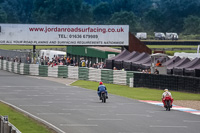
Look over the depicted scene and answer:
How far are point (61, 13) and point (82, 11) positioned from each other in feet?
24.7

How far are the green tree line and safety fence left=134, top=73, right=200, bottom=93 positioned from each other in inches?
4332

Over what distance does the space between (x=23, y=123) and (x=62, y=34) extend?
3699cm

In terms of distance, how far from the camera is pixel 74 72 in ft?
169

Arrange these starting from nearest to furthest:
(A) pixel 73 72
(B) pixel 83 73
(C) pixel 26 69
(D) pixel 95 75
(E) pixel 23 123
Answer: (E) pixel 23 123 → (D) pixel 95 75 → (B) pixel 83 73 → (A) pixel 73 72 → (C) pixel 26 69

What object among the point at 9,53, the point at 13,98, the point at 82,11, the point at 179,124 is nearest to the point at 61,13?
the point at 82,11

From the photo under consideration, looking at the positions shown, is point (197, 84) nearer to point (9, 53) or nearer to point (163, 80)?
point (163, 80)

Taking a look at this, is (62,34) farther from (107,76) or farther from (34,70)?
(107,76)

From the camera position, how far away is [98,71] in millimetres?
48156

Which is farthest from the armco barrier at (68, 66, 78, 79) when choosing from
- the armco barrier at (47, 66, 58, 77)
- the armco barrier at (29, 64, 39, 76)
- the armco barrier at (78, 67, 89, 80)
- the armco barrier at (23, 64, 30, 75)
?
the armco barrier at (23, 64, 30, 75)

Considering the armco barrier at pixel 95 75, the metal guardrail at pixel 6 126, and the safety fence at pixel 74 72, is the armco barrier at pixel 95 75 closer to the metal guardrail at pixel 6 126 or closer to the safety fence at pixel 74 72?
the safety fence at pixel 74 72

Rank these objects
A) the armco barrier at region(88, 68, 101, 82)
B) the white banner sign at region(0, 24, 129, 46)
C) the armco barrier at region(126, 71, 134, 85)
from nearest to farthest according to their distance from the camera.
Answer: the armco barrier at region(126, 71, 134, 85) → the armco barrier at region(88, 68, 101, 82) → the white banner sign at region(0, 24, 129, 46)

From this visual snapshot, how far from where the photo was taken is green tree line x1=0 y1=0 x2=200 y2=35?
160913 mm

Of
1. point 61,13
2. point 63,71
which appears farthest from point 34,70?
point 61,13

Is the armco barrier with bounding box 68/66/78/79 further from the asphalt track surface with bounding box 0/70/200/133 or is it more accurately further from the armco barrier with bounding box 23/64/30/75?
the asphalt track surface with bounding box 0/70/200/133
